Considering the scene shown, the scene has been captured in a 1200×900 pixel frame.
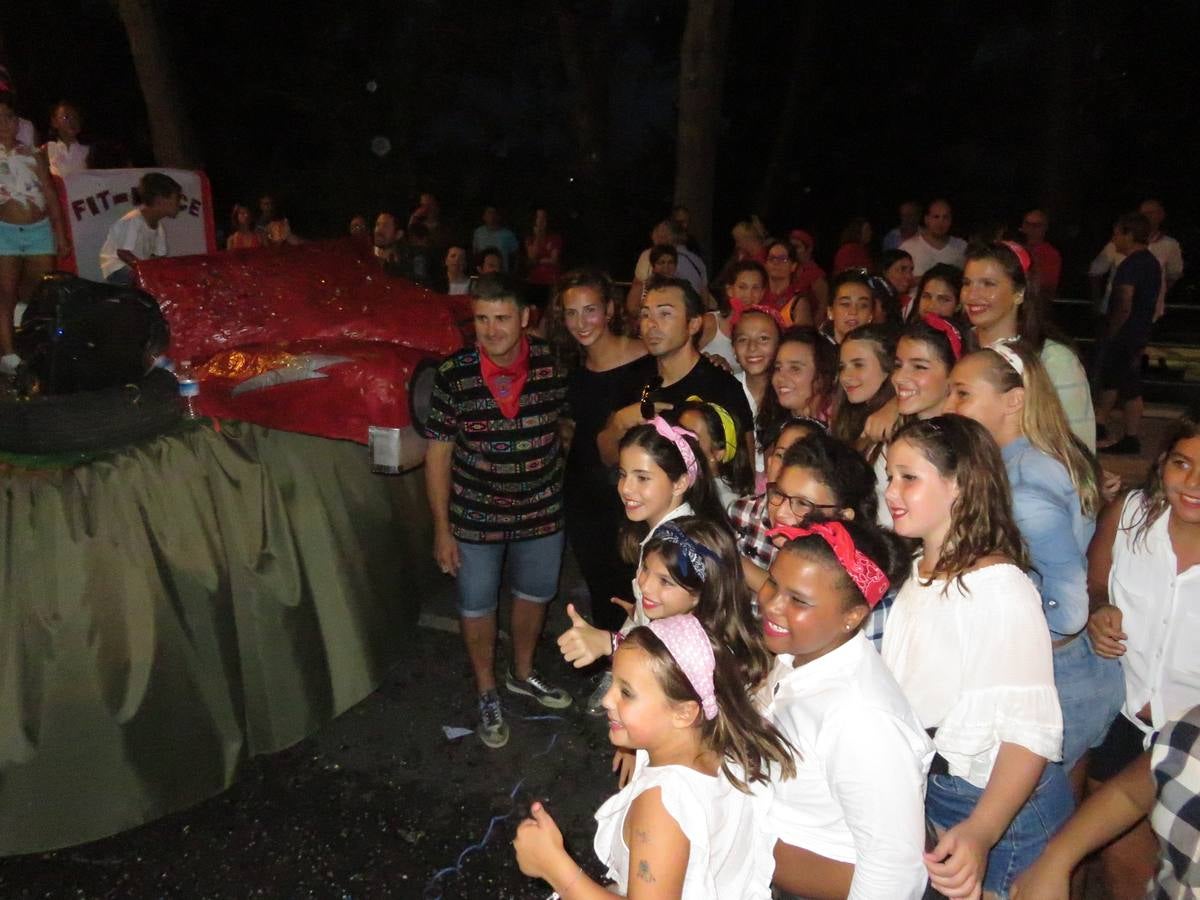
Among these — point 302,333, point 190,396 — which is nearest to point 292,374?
point 190,396

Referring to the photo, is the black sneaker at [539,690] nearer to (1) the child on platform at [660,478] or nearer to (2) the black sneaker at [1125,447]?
(1) the child on platform at [660,478]

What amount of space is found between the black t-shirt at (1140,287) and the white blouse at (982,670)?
5485 mm

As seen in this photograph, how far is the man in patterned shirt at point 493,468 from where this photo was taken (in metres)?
3.62

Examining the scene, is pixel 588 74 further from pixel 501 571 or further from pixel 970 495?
pixel 970 495

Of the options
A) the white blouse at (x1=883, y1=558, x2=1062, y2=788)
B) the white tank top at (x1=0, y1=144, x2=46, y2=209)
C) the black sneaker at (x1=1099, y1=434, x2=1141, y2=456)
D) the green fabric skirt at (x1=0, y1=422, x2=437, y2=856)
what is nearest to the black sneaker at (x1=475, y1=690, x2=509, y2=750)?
the green fabric skirt at (x1=0, y1=422, x2=437, y2=856)

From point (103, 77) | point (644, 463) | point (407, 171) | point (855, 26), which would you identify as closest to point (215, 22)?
point (103, 77)

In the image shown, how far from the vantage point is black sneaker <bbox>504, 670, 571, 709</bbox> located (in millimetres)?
4152

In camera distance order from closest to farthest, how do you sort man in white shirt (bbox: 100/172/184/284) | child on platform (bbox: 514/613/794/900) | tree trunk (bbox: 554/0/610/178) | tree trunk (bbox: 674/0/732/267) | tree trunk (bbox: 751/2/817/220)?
child on platform (bbox: 514/613/794/900)
man in white shirt (bbox: 100/172/184/284)
tree trunk (bbox: 674/0/732/267)
tree trunk (bbox: 554/0/610/178)
tree trunk (bbox: 751/2/817/220)

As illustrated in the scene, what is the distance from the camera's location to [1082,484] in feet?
8.64

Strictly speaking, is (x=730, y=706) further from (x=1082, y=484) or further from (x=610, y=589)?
(x=610, y=589)

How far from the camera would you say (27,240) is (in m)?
5.58

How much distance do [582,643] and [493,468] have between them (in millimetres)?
1213

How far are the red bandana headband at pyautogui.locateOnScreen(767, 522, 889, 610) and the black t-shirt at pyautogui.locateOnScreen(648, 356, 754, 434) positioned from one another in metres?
1.51

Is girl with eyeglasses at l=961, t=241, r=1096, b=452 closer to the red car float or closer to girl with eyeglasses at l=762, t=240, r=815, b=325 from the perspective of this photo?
the red car float
